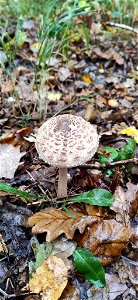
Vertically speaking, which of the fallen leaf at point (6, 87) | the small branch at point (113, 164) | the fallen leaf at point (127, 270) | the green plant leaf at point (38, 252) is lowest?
the fallen leaf at point (127, 270)

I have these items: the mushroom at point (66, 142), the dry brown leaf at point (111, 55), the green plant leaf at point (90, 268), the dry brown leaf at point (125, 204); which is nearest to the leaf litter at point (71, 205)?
the dry brown leaf at point (125, 204)

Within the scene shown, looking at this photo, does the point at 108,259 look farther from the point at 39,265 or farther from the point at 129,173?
the point at 129,173

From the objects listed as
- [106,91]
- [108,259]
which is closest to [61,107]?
[106,91]

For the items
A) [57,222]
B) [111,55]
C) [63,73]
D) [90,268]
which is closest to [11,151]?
[57,222]

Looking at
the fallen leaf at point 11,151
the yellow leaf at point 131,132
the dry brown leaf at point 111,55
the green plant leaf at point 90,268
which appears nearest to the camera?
the green plant leaf at point 90,268

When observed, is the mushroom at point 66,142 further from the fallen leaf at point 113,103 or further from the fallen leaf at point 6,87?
the fallen leaf at point 113,103

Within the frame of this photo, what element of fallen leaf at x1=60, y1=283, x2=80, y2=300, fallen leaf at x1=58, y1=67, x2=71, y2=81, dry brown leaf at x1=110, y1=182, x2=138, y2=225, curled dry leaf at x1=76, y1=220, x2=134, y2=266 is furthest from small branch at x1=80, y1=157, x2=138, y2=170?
fallen leaf at x1=58, y1=67, x2=71, y2=81

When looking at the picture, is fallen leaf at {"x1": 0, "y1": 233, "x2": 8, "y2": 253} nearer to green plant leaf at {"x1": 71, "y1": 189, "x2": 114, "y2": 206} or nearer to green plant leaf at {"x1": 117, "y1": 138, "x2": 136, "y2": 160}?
green plant leaf at {"x1": 71, "y1": 189, "x2": 114, "y2": 206}
